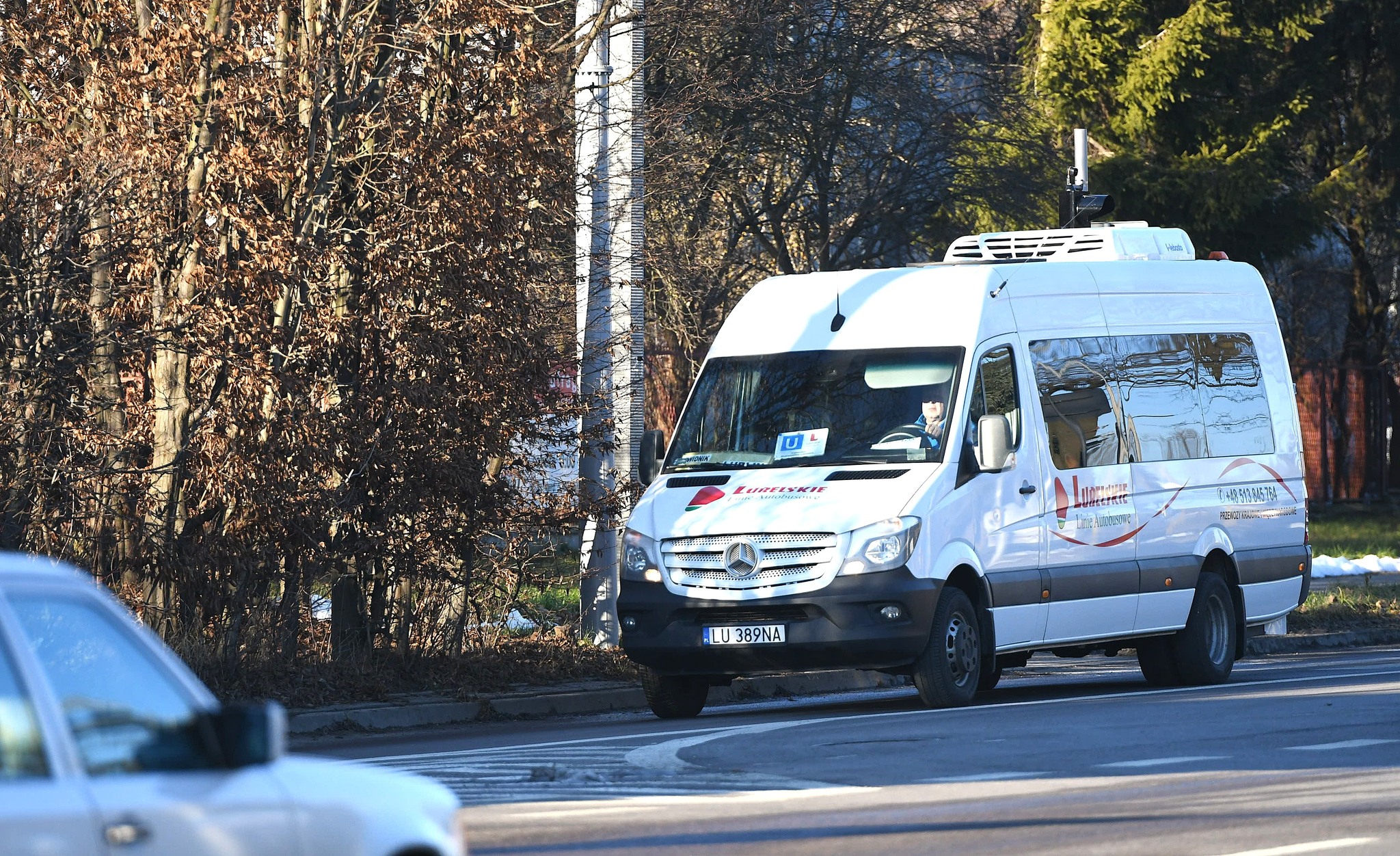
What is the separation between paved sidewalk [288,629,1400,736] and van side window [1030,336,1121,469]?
2213mm

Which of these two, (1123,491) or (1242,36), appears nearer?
(1123,491)

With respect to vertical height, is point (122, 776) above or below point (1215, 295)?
below

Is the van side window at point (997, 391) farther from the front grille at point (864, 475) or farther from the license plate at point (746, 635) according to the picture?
the license plate at point (746, 635)

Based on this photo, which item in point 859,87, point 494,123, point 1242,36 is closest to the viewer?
point 494,123

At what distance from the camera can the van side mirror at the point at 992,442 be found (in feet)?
45.1

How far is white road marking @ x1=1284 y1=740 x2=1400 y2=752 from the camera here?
37.3 feet

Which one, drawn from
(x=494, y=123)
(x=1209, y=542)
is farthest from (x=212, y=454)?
(x=1209, y=542)

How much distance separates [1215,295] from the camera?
55.5ft

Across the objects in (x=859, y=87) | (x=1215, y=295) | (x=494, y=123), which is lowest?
(x=1215, y=295)

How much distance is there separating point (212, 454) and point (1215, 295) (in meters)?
7.87

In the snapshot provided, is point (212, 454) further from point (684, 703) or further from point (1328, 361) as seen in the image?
point (1328, 361)

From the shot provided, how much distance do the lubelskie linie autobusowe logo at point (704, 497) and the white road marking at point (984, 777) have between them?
11.9 feet

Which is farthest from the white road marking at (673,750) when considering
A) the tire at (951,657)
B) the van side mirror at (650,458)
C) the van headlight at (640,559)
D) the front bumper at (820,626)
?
the van side mirror at (650,458)

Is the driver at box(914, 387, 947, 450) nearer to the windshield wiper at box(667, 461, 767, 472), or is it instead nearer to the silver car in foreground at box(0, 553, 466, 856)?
the windshield wiper at box(667, 461, 767, 472)
